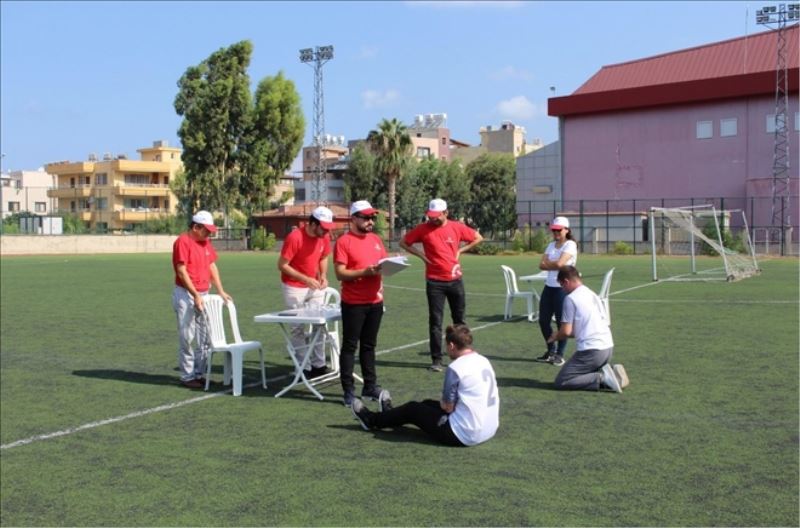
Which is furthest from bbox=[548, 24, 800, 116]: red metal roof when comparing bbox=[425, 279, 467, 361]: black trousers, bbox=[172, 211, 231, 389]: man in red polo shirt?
bbox=[172, 211, 231, 389]: man in red polo shirt

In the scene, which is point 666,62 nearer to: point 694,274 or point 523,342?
point 694,274

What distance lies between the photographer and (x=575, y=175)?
58188 millimetres

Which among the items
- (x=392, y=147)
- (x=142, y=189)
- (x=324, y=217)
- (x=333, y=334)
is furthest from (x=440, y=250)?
(x=142, y=189)

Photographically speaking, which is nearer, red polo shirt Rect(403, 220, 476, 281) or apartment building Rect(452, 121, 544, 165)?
red polo shirt Rect(403, 220, 476, 281)

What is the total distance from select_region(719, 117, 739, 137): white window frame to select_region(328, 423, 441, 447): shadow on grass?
4786cm

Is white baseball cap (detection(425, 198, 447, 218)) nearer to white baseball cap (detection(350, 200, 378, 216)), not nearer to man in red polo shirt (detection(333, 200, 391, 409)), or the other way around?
man in red polo shirt (detection(333, 200, 391, 409))

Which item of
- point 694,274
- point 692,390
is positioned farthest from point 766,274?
point 692,390

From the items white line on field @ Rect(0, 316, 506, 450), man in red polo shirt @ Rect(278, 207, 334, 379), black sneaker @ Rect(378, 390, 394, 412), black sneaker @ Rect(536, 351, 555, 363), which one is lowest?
white line on field @ Rect(0, 316, 506, 450)

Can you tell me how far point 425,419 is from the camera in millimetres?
7223

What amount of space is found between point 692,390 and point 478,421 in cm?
324

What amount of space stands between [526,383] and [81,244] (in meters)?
53.2

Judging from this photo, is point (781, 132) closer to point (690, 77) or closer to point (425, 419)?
point (690, 77)

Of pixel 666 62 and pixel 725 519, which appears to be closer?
pixel 725 519

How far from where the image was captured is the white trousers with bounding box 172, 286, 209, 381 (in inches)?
384
